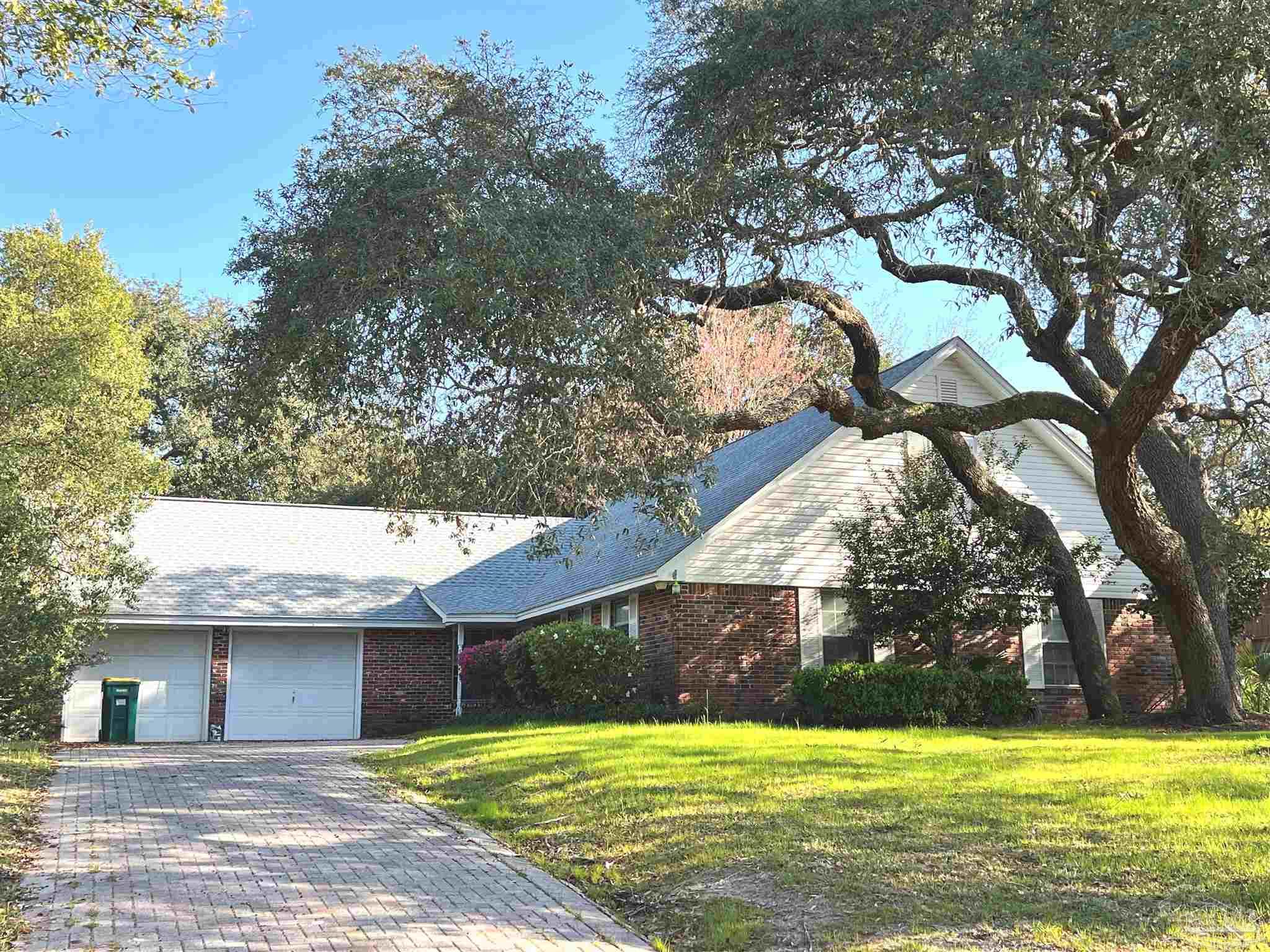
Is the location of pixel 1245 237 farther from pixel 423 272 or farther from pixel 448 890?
pixel 448 890

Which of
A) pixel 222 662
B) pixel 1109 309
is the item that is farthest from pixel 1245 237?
pixel 222 662

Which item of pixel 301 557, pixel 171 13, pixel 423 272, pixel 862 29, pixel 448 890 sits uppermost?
pixel 862 29

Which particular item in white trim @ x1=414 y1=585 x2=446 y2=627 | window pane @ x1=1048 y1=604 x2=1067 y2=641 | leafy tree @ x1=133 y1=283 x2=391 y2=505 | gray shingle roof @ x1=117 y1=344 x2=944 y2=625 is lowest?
window pane @ x1=1048 y1=604 x2=1067 y2=641

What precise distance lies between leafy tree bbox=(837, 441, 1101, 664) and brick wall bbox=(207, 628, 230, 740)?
492 inches

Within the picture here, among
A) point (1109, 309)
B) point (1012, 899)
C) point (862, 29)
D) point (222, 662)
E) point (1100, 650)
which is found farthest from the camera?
point (222, 662)

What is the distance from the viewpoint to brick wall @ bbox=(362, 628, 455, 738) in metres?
24.0

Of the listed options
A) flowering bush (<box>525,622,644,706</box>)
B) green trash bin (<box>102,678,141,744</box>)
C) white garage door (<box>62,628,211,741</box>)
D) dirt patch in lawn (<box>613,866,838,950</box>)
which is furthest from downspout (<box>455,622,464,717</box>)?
dirt patch in lawn (<box>613,866,838,950</box>)

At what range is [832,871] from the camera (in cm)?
746

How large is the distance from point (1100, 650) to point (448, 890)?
14.1 metres

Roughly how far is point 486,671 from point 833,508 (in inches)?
287

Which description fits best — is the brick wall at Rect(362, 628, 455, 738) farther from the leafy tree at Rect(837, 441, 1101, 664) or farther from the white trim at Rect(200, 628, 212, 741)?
the leafy tree at Rect(837, 441, 1101, 664)

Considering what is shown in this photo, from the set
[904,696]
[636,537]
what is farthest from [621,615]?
[904,696]

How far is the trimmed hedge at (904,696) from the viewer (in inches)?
681

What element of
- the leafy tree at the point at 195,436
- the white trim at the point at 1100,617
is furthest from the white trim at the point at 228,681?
the white trim at the point at 1100,617
